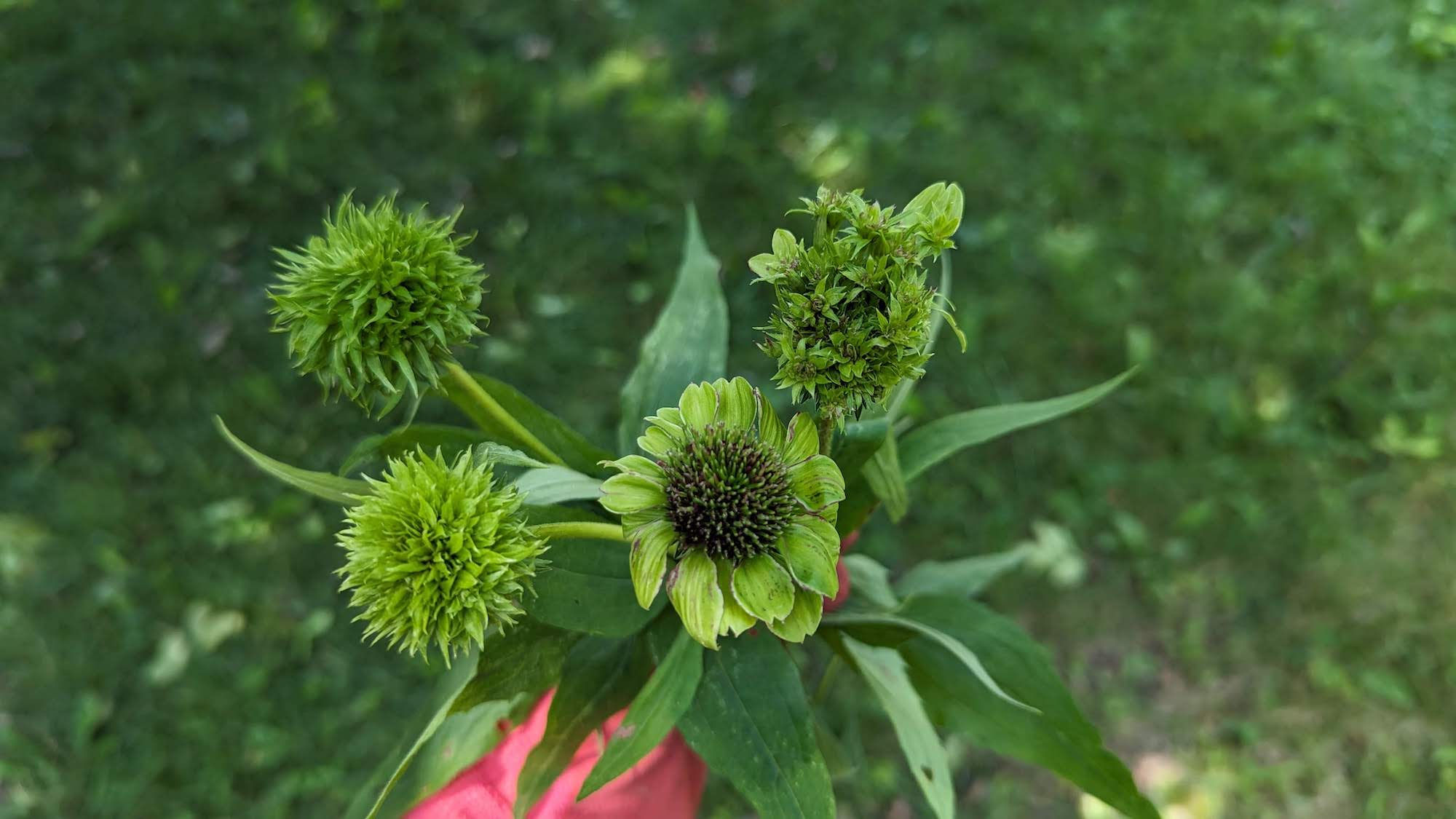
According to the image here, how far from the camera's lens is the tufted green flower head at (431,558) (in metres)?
0.73

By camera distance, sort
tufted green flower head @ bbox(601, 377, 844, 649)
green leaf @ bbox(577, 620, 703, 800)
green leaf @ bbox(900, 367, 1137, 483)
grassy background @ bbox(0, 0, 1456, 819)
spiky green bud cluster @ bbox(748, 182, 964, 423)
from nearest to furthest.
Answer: spiky green bud cluster @ bbox(748, 182, 964, 423)
tufted green flower head @ bbox(601, 377, 844, 649)
green leaf @ bbox(577, 620, 703, 800)
green leaf @ bbox(900, 367, 1137, 483)
grassy background @ bbox(0, 0, 1456, 819)

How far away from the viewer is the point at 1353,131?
94.3 inches

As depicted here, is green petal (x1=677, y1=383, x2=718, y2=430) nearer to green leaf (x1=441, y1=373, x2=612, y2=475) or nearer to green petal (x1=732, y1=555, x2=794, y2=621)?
green petal (x1=732, y1=555, x2=794, y2=621)

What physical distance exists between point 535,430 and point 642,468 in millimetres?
278

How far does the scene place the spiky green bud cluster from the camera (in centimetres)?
71

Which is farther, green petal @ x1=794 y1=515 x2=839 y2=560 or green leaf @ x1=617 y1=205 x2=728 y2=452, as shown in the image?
green leaf @ x1=617 y1=205 x2=728 y2=452

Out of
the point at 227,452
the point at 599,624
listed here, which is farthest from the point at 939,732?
the point at 227,452

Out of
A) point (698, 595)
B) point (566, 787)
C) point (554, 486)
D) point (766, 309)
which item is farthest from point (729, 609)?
point (766, 309)

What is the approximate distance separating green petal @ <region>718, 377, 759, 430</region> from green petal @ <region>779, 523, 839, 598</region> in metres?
0.11

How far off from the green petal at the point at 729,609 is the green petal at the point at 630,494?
0.29 feet

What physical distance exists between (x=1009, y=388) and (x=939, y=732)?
0.86 meters

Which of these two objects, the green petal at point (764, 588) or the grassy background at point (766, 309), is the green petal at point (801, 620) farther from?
the grassy background at point (766, 309)

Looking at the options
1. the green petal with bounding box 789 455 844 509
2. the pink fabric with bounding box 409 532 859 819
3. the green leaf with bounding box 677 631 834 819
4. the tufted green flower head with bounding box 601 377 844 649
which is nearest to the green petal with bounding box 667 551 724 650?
the tufted green flower head with bounding box 601 377 844 649

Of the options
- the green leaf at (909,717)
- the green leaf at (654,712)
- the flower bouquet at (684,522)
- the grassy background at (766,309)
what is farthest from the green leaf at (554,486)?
the grassy background at (766,309)
